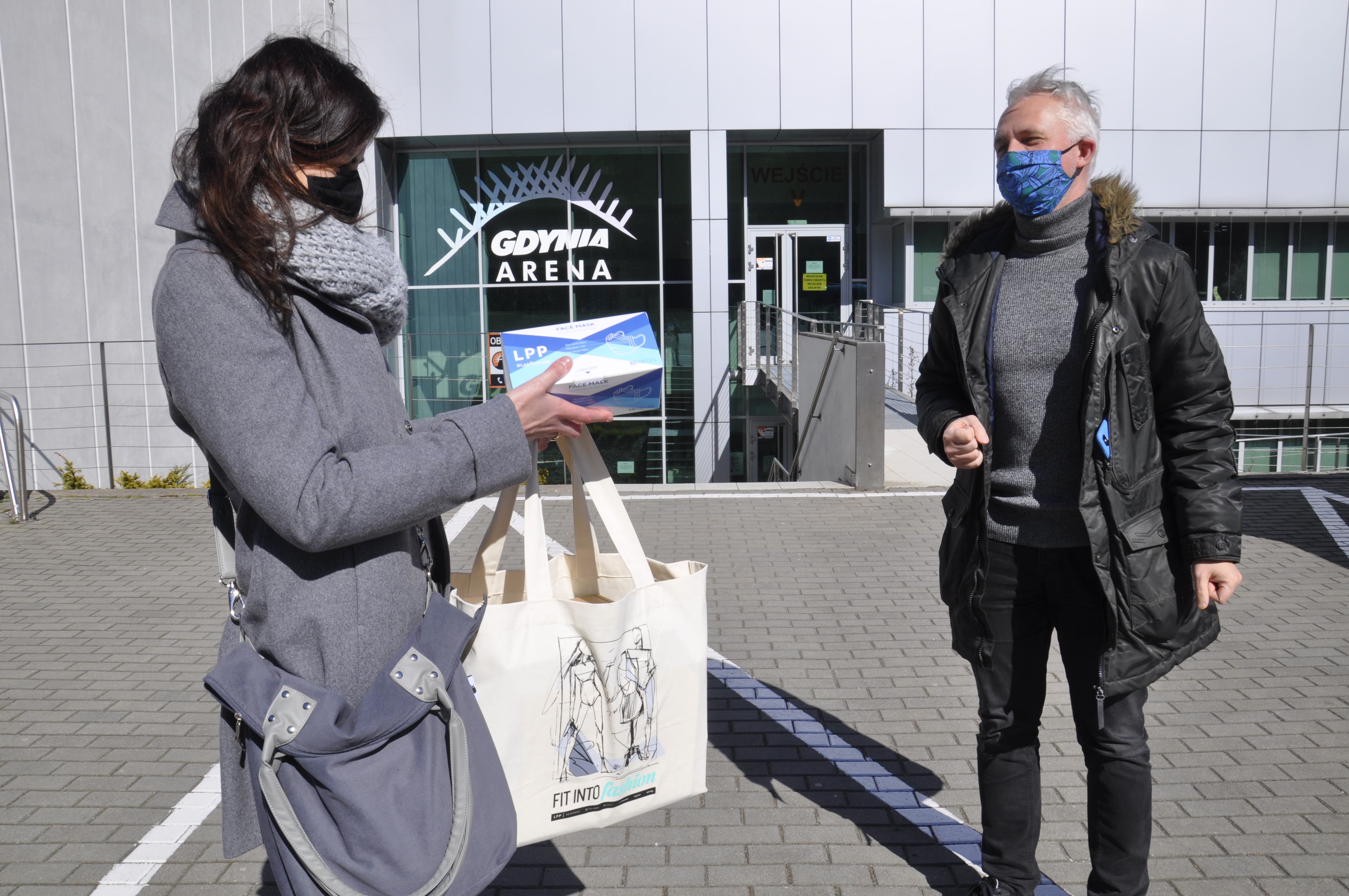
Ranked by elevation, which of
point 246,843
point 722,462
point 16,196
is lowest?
point 722,462

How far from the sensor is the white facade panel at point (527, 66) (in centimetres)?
1677

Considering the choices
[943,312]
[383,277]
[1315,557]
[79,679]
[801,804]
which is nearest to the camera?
[383,277]

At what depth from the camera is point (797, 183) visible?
18.3 meters

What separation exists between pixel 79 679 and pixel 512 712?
3.90m

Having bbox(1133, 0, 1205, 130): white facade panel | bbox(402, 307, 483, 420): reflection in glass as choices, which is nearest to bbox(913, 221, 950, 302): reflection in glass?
bbox(1133, 0, 1205, 130): white facade panel

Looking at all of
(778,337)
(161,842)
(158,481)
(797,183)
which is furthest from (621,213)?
(161,842)

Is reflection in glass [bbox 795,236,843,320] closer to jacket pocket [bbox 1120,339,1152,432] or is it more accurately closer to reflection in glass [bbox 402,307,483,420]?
reflection in glass [bbox 402,307,483,420]

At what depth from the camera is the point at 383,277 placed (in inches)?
60.8

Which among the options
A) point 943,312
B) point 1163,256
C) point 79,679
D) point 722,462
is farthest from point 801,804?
point 722,462

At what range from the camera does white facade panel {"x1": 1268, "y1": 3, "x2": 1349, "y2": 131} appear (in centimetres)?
1681

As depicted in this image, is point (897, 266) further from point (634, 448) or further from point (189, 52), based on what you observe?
point (189, 52)

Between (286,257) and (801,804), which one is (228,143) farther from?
(801,804)

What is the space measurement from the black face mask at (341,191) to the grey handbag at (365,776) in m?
0.50

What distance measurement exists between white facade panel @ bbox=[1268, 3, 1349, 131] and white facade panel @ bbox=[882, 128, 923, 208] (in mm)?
6084
